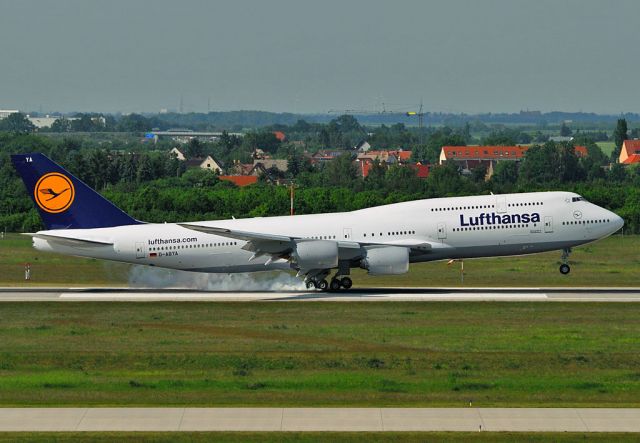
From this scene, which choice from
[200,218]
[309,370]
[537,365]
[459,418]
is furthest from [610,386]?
[200,218]

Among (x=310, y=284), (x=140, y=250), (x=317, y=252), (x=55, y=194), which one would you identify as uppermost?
(x=55, y=194)

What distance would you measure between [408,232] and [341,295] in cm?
461

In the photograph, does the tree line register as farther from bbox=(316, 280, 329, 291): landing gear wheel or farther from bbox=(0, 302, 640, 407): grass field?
bbox=(0, 302, 640, 407): grass field

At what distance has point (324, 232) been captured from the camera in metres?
59.2

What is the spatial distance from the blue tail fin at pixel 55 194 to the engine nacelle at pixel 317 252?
10.9m

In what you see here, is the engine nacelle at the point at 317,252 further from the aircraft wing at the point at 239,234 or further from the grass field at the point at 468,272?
the grass field at the point at 468,272

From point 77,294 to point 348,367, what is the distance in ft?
83.2

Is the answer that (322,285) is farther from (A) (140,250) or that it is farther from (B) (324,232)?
(A) (140,250)

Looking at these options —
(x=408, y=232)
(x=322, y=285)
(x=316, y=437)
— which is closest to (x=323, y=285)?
(x=322, y=285)

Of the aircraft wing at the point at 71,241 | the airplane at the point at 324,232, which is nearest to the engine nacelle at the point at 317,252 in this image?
the airplane at the point at 324,232

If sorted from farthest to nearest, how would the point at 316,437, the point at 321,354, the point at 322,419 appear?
the point at 321,354 → the point at 322,419 → the point at 316,437

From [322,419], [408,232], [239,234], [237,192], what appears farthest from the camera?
[237,192]

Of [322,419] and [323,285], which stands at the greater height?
[322,419]

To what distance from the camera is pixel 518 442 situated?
27453 mm
